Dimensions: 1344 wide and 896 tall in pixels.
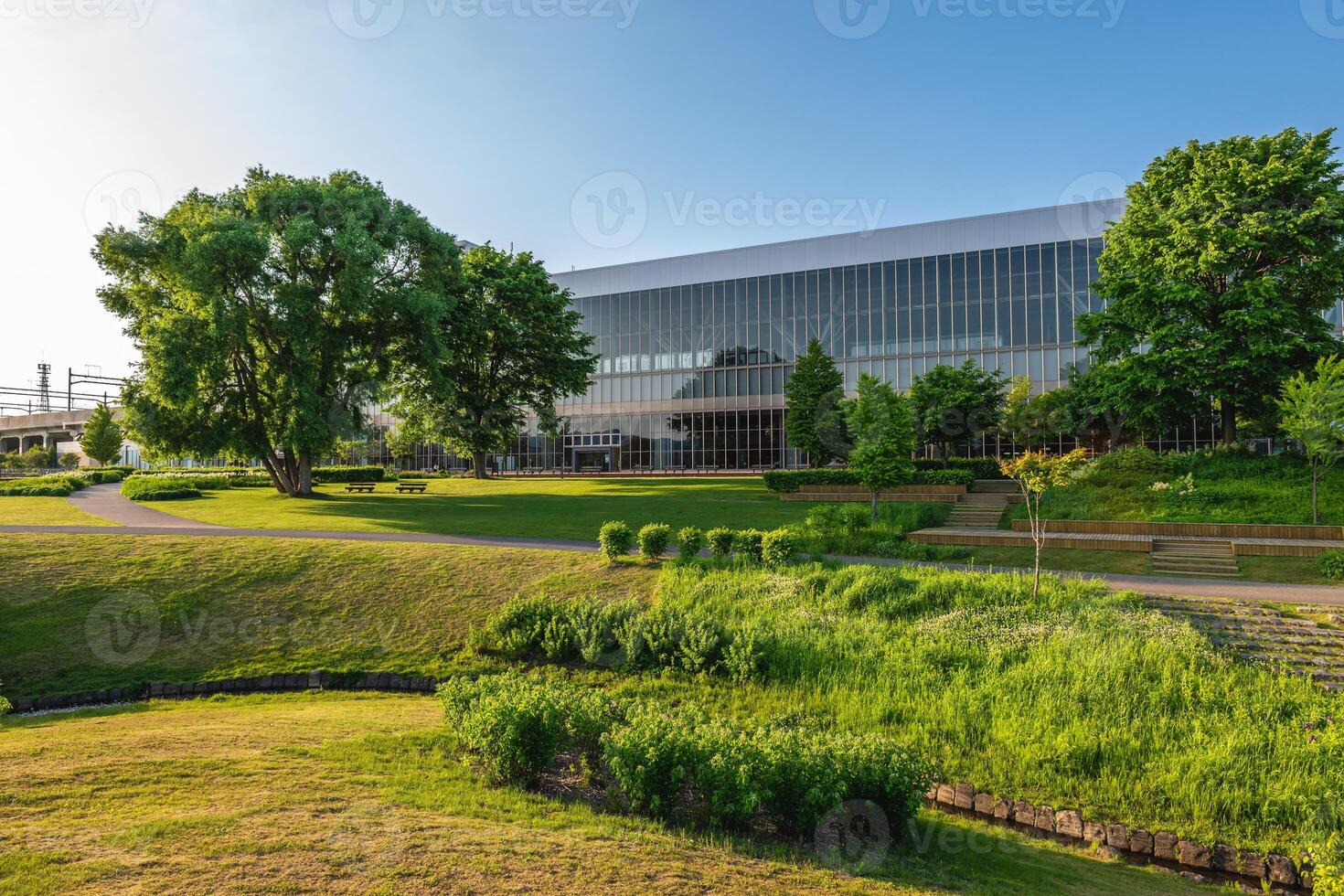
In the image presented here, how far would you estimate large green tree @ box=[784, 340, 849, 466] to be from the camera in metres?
38.8

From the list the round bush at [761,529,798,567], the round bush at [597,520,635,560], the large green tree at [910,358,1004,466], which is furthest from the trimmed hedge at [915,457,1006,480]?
the round bush at [597,520,635,560]

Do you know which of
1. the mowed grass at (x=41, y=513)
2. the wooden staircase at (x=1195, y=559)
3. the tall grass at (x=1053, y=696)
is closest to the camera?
the tall grass at (x=1053, y=696)

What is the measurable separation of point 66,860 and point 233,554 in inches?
597

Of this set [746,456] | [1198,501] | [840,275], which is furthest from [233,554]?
[840,275]

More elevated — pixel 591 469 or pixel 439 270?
pixel 439 270

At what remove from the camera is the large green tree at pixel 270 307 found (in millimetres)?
29828

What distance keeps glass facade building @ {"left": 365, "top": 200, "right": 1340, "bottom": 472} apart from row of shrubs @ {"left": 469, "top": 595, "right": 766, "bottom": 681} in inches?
1452

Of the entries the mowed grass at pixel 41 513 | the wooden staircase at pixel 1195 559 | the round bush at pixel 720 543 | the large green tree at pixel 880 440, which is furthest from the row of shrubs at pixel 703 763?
the mowed grass at pixel 41 513

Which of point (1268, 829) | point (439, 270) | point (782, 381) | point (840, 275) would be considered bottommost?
point (1268, 829)

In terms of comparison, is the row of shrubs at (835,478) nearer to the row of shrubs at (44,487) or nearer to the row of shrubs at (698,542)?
the row of shrubs at (698,542)

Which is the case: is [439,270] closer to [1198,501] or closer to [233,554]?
[233,554]

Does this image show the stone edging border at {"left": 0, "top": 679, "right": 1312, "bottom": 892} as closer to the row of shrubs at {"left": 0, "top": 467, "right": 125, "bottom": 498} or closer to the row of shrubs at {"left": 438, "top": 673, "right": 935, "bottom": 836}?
the row of shrubs at {"left": 438, "top": 673, "right": 935, "bottom": 836}

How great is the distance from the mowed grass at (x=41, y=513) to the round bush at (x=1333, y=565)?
36.0 metres

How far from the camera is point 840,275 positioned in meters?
56.1
